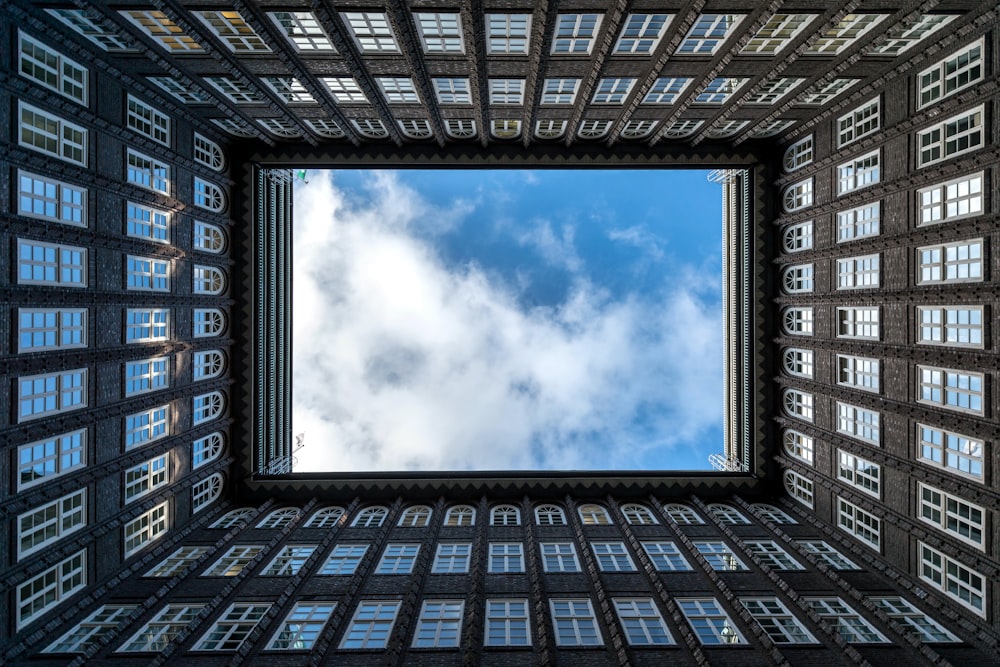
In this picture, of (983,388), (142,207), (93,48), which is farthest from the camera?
(142,207)

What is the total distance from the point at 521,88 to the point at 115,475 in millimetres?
32191

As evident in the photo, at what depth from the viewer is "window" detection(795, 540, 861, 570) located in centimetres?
3178

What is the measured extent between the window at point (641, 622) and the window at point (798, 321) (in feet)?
74.5

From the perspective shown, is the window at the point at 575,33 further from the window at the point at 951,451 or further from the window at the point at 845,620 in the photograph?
the window at the point at 845,620

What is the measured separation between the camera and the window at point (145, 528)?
31.2m

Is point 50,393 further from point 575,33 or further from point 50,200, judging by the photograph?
point 575,33

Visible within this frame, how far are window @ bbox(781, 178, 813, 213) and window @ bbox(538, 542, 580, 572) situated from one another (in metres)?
28.5

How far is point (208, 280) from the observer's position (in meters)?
40.0

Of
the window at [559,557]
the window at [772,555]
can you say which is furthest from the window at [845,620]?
the window at [559,557]

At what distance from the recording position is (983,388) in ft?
81.6

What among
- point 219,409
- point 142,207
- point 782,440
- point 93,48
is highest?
point 93,48

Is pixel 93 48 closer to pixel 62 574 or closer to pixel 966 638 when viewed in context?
pixel 62 574

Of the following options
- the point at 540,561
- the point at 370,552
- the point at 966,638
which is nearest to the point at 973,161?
the point at 966,638

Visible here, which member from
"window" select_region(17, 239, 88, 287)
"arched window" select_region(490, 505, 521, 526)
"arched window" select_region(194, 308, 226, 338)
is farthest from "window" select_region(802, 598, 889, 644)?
"arched window" select_region(194, 308, 226, 338)
